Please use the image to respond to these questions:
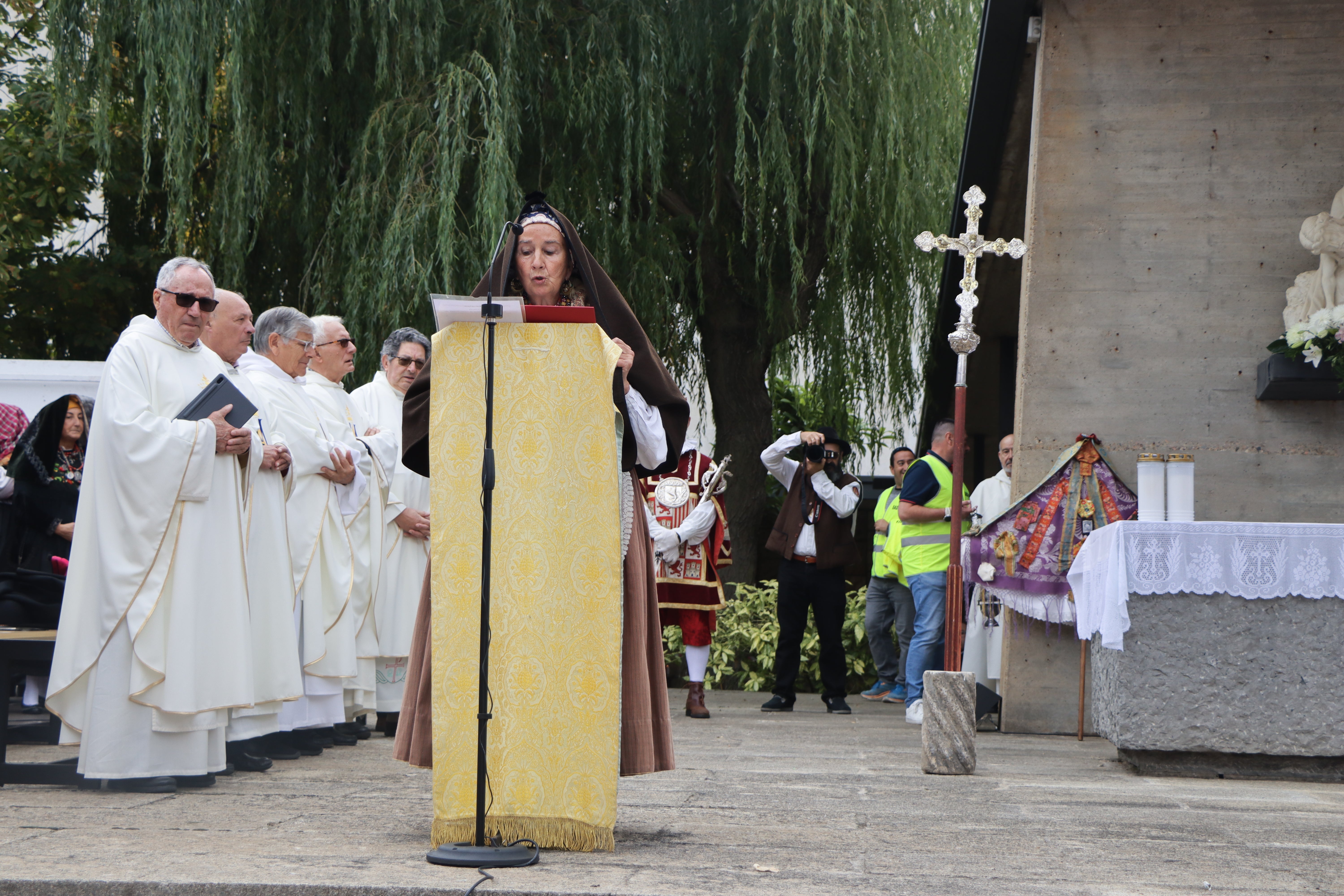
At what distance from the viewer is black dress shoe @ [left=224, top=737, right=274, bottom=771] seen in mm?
6023

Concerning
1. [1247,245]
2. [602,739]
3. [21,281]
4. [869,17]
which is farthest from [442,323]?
[21,281]

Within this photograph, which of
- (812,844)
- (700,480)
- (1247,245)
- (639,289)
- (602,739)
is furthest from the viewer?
(639,289)

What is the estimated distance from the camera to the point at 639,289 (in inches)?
431

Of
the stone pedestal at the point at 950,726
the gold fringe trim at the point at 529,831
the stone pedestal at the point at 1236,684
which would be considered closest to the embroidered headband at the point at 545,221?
the gold fringe trim at the point at 529,831

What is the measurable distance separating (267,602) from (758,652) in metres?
6.71

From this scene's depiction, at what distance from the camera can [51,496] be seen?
7.65 m

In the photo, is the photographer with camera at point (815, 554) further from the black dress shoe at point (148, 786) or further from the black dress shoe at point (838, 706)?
the black dress shoe at point (148, 786)

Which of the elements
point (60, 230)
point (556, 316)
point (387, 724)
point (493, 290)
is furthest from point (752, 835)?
point (60, 230)

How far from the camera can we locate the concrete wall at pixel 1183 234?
7590 mm

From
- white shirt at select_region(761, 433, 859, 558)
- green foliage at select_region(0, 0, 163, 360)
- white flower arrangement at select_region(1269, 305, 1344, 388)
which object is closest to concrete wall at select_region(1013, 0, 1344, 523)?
white flower arrangement at select_region(1269, 305, 1344, 388)

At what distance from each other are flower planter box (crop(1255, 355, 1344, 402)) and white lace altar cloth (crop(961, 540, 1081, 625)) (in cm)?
159

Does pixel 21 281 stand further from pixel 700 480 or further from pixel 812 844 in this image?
pixel 812 844

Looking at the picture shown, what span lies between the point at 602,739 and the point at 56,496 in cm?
511

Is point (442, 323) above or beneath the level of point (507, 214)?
beneath
